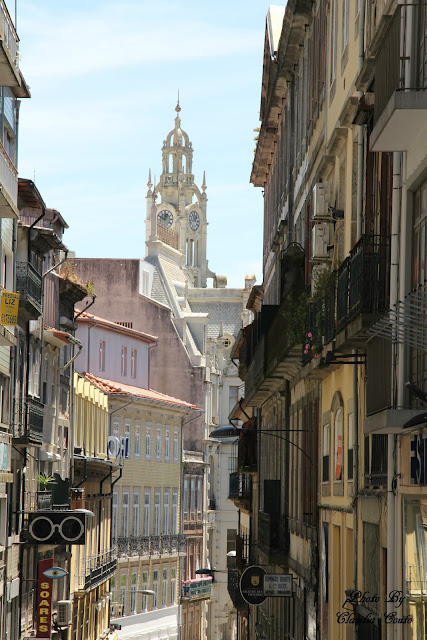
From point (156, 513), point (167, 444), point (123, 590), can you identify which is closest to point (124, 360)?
point (167, 444)

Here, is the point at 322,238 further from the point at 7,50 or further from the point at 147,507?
the point at 147,507

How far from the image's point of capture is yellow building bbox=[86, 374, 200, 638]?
60.6 metres

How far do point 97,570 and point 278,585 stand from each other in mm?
25840

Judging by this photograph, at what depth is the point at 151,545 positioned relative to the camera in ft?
216

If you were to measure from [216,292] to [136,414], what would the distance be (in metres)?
49.9

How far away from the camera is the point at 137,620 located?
202ft

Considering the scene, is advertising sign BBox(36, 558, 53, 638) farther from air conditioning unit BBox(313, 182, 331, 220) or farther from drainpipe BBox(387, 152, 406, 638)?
drainpipe BBox(387, 152, 406, 638)

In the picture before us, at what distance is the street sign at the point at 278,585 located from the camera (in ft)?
87.2

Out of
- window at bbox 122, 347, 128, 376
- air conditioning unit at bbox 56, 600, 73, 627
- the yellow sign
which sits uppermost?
window at bbox 122, 347, 128, 376

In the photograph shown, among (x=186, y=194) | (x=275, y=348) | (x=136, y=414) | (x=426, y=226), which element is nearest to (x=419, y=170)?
(x=426, y=226)

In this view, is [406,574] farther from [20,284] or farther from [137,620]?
[137,620]

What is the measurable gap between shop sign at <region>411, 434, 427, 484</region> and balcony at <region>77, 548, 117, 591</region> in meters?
34.8

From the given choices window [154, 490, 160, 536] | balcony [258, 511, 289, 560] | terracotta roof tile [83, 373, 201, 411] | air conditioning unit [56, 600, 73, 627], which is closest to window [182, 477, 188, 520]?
terracotta roof tile [83, 373, 201, 411]

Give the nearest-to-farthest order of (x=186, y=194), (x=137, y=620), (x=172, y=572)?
(x=137, y=620) → (x=172, y=572) → (x=186, y=194)
